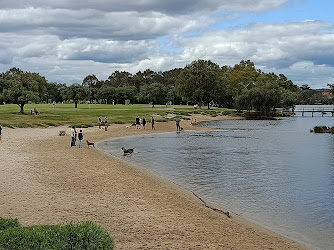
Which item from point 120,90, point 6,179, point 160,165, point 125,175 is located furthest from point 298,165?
point 120,90

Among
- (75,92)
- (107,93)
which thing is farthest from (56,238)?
(107,93)

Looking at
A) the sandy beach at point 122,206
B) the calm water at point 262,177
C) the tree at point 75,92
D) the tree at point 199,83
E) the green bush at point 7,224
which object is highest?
the tree at point 199,83

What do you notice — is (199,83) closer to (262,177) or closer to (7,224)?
(262,177)

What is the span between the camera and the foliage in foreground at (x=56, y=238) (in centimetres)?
673

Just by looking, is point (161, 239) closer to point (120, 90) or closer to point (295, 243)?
point (295, 243)

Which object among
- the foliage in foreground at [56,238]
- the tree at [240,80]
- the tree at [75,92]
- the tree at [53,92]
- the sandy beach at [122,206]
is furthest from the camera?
the tree at [53,92]

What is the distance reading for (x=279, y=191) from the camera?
1980 cm

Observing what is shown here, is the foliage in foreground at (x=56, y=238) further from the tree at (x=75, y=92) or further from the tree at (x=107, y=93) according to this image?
the tree at (x=107, y=93)

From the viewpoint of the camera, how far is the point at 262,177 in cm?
2381

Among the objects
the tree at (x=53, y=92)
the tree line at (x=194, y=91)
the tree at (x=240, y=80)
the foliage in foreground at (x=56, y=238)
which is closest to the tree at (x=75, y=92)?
the tree line at (x=194, y=91)

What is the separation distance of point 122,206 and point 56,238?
7.91m

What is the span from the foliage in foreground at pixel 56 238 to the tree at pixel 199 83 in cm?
11186

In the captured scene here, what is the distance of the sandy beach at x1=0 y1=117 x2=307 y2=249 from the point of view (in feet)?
37.3

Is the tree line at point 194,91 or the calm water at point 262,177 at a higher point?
the tree line at point 194,91
